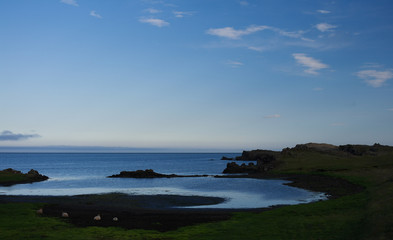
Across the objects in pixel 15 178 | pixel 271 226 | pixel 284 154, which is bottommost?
pixel 15 178

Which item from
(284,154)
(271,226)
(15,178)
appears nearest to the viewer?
(271,226)

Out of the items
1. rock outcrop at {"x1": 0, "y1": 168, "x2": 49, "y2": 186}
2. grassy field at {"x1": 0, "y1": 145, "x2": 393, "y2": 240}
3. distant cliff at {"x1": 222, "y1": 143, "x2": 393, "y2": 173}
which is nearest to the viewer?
grassy field at {"x1": 0, "y1": 145, "x2": 393, "y2": 240}

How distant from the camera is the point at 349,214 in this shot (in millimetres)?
29328

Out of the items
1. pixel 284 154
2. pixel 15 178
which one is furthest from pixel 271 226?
pixel 284 154

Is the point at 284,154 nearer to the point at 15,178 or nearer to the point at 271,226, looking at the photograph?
the point at 15,178

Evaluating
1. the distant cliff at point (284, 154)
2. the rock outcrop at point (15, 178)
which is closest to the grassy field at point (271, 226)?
the rock outcrop at point (15, 178)

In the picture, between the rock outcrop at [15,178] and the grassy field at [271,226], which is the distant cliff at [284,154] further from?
the grassy field at [271,226]

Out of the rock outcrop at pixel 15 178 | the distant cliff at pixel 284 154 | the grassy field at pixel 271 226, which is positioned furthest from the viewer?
the distant cliff at pixel 284 154

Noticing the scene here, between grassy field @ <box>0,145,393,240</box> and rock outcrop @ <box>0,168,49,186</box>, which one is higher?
grassy field @ <box>0,145,393,240</box>

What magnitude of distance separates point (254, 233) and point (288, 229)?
261 centimetres

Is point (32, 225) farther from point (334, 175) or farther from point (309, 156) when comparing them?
point (309, 156)

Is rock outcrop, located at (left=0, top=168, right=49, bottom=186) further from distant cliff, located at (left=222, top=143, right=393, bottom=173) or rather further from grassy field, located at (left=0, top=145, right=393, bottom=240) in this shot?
distant cliff, located at (left=222, top=143, right=393, bottom=173)

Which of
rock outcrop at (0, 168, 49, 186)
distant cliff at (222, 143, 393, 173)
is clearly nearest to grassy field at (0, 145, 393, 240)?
→ rock outcrop at (0, 168, 49, 186)

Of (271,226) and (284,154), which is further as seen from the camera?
(284,154)
